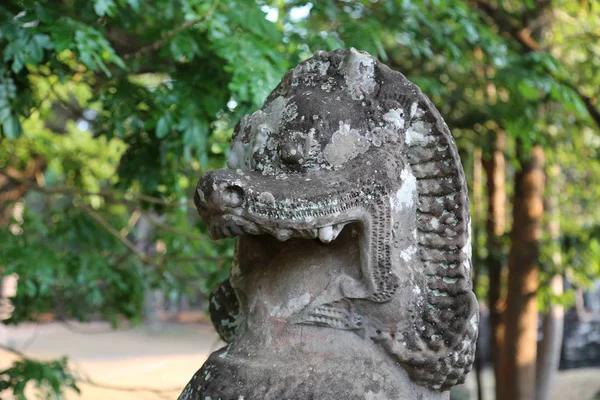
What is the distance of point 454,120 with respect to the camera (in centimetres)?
461

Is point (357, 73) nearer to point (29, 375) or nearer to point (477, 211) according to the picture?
point (29, 375)

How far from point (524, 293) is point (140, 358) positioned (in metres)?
7.06

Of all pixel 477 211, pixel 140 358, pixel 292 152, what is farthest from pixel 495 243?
pixel 140 358

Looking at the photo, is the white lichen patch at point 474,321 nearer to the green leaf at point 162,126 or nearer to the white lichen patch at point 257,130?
the white lichen patch at point 257,130

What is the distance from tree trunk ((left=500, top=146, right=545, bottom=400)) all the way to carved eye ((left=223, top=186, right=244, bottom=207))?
3770 mm

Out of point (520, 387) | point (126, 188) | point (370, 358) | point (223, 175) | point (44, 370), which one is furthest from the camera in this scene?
point (520, 387)

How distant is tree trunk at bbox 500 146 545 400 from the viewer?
5020 mm

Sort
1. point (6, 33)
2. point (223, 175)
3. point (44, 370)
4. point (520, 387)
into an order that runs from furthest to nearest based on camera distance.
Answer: point (520, 387) → point (44, 370) → point (6, 33) → point (223, 175)

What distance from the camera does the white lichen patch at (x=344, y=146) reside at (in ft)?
5.63

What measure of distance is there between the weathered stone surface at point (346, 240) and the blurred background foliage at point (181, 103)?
0.74 m

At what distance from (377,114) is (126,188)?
198cm

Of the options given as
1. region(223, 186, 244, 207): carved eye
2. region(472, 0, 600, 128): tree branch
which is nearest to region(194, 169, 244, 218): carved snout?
region(223, 186, 244, 207): carved eye

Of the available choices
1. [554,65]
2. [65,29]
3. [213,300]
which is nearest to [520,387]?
[554,65]

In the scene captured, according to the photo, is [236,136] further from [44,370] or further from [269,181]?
[44,370]
